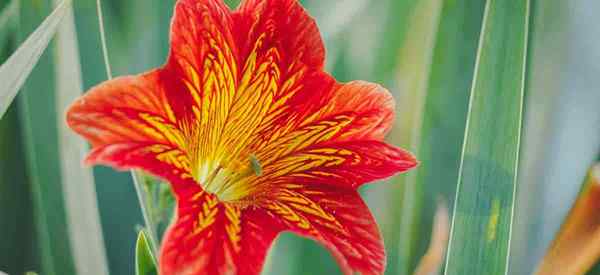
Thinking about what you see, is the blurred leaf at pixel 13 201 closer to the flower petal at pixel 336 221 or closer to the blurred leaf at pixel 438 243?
the flower petal at pixel 336 221

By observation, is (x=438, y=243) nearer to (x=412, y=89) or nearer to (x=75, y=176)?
(x=412, y=89)

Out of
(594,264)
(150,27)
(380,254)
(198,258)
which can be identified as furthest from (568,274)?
(150,27)

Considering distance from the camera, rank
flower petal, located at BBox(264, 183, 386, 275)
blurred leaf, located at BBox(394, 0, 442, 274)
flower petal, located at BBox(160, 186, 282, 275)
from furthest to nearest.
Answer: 1. blurred leaf, located at BBox(394, 0, 442, 274)
2. flower petal, located at BBox(264, 183, 386, 275)
3. flower petal, located at BBox(160, 186, 282, 275)

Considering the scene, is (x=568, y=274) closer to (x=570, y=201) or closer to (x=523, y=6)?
(x=570, y=201)

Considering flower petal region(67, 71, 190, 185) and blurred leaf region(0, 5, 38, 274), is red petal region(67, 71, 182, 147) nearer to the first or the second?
flower petal region(67, 71, 190, 185)

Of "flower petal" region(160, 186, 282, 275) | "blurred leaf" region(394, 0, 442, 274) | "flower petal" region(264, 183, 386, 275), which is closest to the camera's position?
"flower petal" region(160, 186, 282, 275)

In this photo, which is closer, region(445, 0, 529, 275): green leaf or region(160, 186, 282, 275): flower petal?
region(160, 186, 282, 275): flower petal

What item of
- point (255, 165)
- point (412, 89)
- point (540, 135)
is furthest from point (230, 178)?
point (540, 135)

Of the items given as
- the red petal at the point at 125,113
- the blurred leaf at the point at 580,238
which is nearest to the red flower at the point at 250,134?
the red petal at the point at 125,113

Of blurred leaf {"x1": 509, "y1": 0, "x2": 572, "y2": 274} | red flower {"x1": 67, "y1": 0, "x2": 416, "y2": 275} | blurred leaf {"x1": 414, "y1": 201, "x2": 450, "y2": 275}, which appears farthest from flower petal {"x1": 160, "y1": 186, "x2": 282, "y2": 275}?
blurred leaf {"x1": 509, "y1": 0, "x2": 572, "y2": 274}
